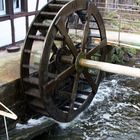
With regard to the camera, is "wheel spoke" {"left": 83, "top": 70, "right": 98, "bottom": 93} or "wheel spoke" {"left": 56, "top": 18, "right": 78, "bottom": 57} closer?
"wheel spoke" {"left": 56, "top": 18, "right": 78, "bottom": 57}

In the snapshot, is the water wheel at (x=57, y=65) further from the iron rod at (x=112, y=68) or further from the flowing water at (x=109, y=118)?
the flowing water at (x=109, y=118)

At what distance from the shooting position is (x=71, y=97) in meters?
7.40

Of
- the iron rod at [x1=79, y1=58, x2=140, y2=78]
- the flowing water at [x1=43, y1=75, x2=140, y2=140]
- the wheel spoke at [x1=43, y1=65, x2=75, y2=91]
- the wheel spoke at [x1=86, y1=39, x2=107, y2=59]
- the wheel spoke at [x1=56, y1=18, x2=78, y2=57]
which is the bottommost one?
the flowing water at [x1=43, y1=75, x2=140, y2=140]

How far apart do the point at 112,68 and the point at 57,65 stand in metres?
1.33

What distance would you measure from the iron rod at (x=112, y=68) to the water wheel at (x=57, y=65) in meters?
0.22

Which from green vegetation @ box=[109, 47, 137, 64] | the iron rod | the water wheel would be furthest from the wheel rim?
green vegetation @ box=[109, 47, 137, 64]

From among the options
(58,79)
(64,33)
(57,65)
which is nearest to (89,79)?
(57,65)

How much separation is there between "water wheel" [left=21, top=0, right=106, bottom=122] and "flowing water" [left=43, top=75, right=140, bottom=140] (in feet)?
1.36

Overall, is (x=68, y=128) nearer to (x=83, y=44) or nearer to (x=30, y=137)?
(x=30, y=137)

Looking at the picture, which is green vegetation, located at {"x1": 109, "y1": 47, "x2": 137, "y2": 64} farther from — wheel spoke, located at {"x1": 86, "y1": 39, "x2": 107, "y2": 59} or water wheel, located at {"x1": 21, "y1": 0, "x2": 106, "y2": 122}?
water wheel, located at {"x1": 21, "y1": 0, "x2": 106, "y2": 122}

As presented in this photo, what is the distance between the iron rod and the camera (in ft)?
21.2

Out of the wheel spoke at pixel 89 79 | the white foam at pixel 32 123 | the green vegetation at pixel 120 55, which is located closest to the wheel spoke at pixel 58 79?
the wheel spoke at pixel 89 79

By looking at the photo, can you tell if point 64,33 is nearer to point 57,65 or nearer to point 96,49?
point 57,65

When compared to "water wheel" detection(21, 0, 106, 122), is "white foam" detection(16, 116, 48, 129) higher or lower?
lower
